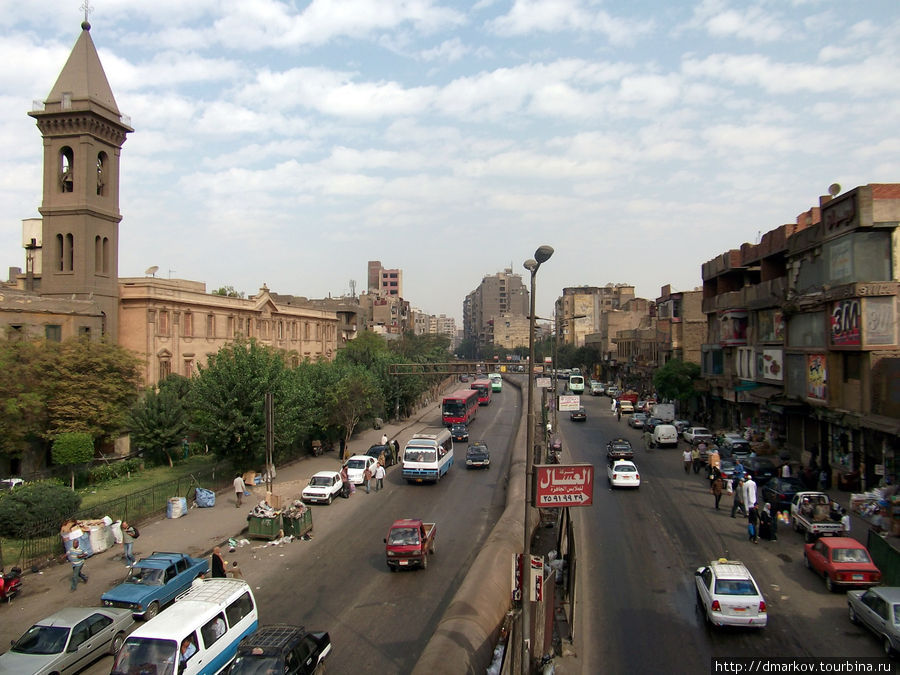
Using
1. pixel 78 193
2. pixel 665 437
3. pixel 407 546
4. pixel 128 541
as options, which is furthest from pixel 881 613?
pixel 78 193

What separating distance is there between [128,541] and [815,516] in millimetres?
23006

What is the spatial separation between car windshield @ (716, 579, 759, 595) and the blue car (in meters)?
13.6

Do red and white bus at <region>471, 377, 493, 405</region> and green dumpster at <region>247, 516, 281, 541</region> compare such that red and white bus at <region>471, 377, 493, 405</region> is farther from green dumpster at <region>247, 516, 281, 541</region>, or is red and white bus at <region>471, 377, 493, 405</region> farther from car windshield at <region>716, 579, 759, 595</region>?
car windshield at <region>716, 579, 759, 595</region>

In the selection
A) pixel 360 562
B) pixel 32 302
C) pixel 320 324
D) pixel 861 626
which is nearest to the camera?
pixel 861 626

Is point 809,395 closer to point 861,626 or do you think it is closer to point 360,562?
point 861,626

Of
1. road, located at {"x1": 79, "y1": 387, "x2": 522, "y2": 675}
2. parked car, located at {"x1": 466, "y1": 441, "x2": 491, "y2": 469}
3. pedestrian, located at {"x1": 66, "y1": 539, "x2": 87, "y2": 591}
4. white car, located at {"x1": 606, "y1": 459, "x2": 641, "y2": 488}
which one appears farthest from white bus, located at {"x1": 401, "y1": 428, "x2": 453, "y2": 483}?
pedestrian, located at {"x1": 66, "y1": 539, "x2": 87, "y2": 591}

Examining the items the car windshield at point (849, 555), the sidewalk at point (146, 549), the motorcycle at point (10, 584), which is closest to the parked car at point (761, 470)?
the car windshield at point (849, 555)

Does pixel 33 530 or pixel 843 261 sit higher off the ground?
pixel 843 261

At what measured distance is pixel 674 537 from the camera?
76.0 feet

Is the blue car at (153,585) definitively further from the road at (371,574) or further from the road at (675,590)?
the road at (675,590)

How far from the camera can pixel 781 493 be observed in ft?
86.0

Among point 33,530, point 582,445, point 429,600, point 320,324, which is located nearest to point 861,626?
point 429,600

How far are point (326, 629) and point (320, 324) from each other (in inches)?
2299

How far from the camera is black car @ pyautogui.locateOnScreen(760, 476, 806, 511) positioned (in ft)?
84.7
